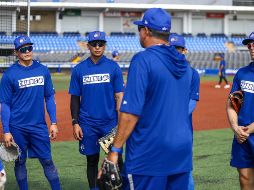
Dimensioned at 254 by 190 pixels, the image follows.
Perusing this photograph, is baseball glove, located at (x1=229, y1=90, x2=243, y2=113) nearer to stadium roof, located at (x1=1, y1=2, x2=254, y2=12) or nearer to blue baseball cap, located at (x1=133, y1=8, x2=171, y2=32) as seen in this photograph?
blue baseball cap, located at (x1=133, y1=8, x2=171, y2=32)

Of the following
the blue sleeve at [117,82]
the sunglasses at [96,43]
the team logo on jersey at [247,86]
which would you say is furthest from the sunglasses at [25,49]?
the team logo on jersey at [247,86]

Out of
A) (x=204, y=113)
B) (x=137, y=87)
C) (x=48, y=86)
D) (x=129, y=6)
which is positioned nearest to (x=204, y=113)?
(x=204, y=113)

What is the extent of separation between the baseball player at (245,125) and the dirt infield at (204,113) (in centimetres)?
778

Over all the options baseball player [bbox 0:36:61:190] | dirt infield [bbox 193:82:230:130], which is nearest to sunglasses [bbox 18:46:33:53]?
baseball player [bbox 0:36:61:190]

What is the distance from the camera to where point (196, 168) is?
10133mm

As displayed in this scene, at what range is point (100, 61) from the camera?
7789 mm

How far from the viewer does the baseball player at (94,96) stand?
7.66 metres

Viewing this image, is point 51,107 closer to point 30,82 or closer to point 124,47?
point 30,82

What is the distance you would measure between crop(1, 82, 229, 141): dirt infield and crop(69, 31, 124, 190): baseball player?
613 centimetres

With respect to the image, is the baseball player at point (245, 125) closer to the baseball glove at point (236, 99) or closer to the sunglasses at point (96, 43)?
the baseball glove at point (236, 99)

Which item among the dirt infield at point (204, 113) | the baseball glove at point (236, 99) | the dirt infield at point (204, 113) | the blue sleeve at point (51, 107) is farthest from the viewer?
the dirt infield at point (204, 113)

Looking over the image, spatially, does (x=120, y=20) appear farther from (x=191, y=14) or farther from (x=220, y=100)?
(x=220, y=100)

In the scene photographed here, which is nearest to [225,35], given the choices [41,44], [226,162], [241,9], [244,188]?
[241,9]

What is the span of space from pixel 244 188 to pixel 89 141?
226 centimetres
